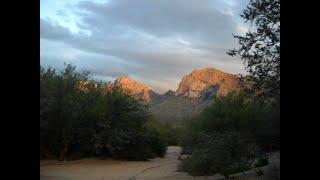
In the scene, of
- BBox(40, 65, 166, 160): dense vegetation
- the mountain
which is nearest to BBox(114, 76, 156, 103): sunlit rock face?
the mountain

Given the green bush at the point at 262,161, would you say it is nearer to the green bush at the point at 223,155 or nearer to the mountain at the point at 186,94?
the green bush at the point at 223,155

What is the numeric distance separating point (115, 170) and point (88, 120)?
2162 mm

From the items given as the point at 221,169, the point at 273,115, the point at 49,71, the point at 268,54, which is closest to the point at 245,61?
the point at 268,54

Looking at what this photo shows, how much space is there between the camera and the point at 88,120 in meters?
14.4

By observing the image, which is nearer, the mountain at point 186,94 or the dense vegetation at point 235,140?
the dense vegetation at point 235,140

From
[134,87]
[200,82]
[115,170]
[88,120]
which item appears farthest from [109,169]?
[200,82]

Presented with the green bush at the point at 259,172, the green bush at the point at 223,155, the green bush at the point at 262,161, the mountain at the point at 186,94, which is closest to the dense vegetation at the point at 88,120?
the mountain at the point at 186,94

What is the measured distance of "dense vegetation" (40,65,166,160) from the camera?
14156 millimetres

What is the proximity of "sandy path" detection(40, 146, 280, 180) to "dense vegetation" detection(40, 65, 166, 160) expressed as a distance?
1.27ft

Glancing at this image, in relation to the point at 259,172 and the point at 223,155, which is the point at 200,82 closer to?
the point at 223,155

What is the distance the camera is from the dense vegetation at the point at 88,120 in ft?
46.4

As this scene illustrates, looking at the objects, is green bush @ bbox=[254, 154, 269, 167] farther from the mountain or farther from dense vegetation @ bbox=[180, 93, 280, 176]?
the mountain

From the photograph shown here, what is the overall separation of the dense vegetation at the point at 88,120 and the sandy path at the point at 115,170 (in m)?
0.39
